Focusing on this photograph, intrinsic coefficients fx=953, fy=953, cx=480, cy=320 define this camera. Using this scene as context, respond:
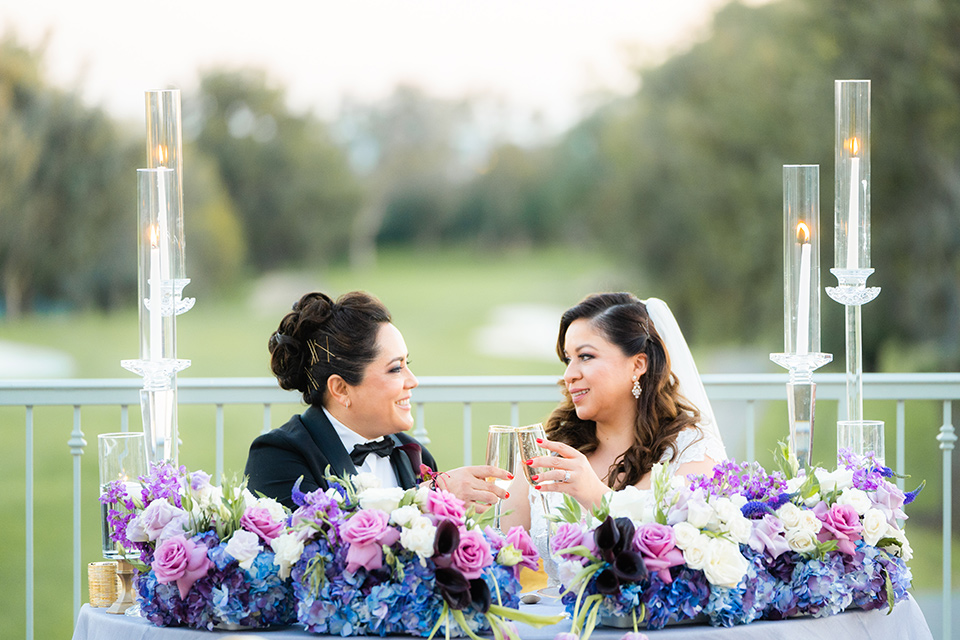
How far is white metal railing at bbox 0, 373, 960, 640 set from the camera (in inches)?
129

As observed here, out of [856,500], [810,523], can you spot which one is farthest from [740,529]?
[856,500]

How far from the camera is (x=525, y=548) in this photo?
1589 millimetres

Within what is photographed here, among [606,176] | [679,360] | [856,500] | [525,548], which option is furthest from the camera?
[606,176]

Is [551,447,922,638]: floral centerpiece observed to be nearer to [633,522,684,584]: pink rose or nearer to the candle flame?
[633,522,684,584]: pink rose

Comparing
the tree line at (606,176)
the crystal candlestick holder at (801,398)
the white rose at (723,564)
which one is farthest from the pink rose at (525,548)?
the tree line at (606,176)

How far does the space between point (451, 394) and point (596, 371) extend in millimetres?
868

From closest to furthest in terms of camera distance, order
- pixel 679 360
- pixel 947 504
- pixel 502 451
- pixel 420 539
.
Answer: pixel 420 539
pixel 502 451
pixel 679 360
pixel 947 504

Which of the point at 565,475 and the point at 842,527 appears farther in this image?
the point at 565,475

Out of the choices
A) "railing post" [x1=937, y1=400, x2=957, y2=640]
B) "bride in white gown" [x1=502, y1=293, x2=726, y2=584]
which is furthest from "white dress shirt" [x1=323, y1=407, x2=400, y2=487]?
"railing post" [x1=937, y1=400, x2=957, y2=640]

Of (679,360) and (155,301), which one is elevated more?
(155,301)

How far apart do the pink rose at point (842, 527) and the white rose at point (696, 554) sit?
0.27m

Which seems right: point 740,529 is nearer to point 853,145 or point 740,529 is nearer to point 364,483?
point 364,483

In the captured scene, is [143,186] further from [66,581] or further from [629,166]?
[66,581]

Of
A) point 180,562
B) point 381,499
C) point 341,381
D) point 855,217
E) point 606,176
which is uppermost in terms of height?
point 606,176
